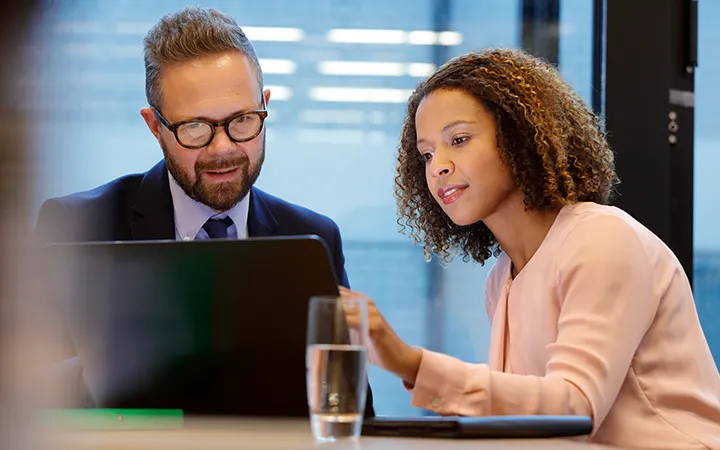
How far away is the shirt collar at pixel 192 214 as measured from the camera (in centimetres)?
197

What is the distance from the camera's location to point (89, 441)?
91cm

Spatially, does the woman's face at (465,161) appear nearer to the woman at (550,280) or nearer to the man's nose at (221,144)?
the woman at (550,280)

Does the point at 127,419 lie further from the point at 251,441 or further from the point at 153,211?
the point at 153,211

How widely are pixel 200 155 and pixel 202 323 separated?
37.1 inches

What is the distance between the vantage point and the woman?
1.38 meters

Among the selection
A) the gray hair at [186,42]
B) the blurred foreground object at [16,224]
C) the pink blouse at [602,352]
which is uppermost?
the gray hair at [186,42]

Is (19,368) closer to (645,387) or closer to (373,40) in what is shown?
(645,387)

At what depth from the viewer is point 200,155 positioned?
1.96 meters

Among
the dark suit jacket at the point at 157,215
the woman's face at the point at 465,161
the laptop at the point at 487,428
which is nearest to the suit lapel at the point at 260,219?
the dark suit jacket at the point at 157,215

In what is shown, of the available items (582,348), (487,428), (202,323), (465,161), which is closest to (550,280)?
(582,348)

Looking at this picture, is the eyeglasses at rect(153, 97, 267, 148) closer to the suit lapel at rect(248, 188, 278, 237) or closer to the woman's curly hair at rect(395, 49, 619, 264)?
the suit lapel at rect(248, 188, 278, 237)

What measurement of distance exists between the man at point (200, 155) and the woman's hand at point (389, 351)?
2.17 ft

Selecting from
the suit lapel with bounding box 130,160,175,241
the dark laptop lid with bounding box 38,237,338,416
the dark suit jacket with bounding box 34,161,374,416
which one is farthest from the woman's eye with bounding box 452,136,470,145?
the dark laptop lid with bounding box 38,237,338,416

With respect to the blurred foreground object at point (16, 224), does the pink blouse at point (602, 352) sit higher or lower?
lower
